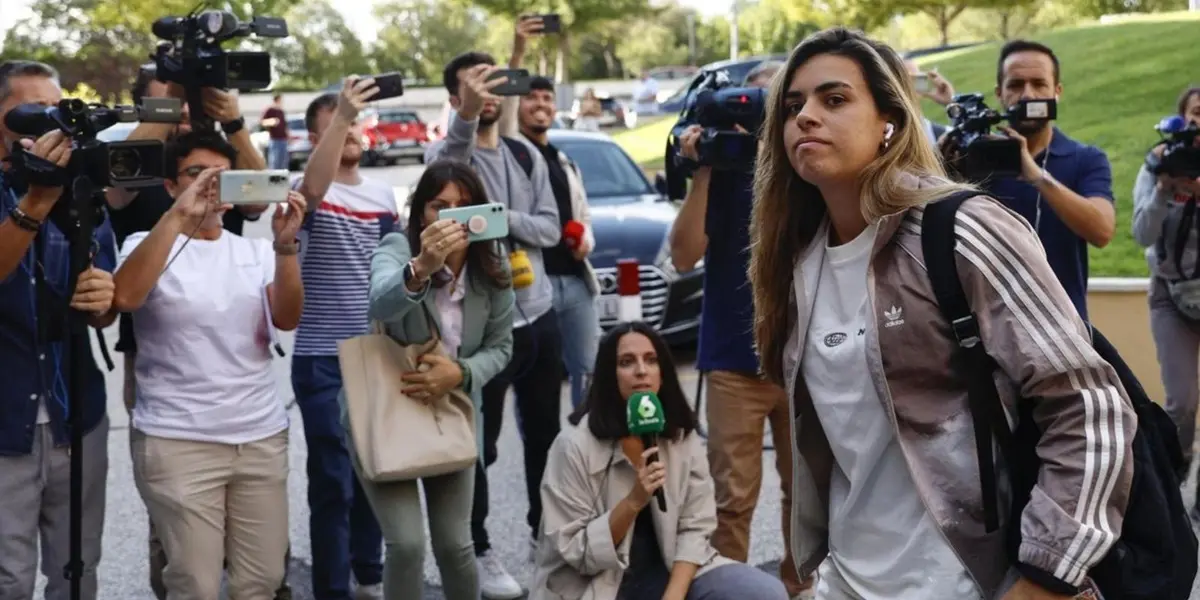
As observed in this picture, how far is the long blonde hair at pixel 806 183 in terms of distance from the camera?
7.75 feet

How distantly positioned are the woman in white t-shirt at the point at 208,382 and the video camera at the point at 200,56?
222 millimetres

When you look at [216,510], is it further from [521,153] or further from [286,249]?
[521,153]

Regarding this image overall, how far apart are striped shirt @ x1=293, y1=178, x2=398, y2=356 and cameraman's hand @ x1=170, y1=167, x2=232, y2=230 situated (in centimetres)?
122

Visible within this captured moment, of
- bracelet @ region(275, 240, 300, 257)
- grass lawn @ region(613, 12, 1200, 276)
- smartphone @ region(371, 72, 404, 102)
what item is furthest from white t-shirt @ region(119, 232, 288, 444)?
grass lawn @ region(613, 12, 1200, 276)

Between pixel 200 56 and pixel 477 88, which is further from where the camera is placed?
pixel 477 88

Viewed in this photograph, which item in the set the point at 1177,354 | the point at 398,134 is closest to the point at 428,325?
the point at 1177,354

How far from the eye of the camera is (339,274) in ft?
18.3

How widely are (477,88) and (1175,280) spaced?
343 centimetres

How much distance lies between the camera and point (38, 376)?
13.9 feet

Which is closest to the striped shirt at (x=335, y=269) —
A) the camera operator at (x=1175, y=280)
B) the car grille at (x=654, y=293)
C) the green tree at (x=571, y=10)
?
the camera operator at (x=1175, y=280)

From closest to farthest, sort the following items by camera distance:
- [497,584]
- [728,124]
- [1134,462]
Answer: [1134,462] → [728,124] → [497,584]

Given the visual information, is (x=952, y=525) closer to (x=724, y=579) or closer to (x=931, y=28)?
(x=724, y=579)

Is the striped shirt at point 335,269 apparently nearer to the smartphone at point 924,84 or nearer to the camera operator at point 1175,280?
the smartphone at point 924,84

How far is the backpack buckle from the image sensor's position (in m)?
2.21
